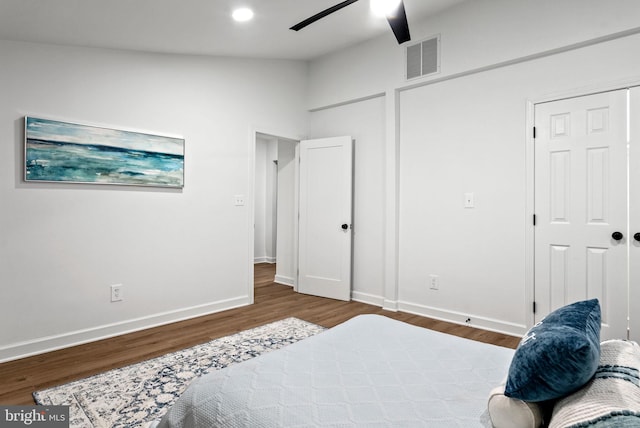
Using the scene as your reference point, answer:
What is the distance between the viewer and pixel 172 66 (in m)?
3.58

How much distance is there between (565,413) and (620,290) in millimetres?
2608

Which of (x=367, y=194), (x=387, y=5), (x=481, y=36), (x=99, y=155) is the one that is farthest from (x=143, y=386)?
(x=481, y=36)

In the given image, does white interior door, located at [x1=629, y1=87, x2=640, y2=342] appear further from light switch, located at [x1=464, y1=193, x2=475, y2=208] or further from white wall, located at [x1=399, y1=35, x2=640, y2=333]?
light switch, located at [x1=464, y1=193, x2=475, y2=208]

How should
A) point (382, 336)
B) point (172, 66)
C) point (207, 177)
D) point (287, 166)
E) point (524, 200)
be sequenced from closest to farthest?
point (382, 336) < point (524, 200) < point (172, 66) < point (207, 177) < point (287, 166)

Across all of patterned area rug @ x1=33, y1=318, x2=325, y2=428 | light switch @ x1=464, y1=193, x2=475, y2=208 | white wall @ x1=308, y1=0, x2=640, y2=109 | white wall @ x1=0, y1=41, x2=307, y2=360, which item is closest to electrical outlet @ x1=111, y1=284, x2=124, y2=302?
white wall @ x1=0, y1=41, x2=307, y2=360

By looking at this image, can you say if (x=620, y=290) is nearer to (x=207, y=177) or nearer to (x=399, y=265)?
(x=399, y=265)

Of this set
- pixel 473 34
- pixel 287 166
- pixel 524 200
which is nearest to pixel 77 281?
pixel 287 166

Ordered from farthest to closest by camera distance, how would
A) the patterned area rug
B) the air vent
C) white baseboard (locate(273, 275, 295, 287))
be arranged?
white baseboard (locate(273, 275, 295, 287))
the air vent
the patterned area rug

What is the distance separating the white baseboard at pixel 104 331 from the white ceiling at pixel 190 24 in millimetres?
2241

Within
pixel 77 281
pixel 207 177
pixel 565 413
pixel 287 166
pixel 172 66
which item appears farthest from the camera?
pixel 287 166

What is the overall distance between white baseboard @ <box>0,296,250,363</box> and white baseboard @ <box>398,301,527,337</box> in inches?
74.8

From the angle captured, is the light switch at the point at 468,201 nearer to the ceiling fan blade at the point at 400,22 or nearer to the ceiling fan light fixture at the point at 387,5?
the ceiling fan blade at the point at 400,22

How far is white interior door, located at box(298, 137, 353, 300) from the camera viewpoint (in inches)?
176

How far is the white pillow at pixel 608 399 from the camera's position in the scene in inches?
28.5
